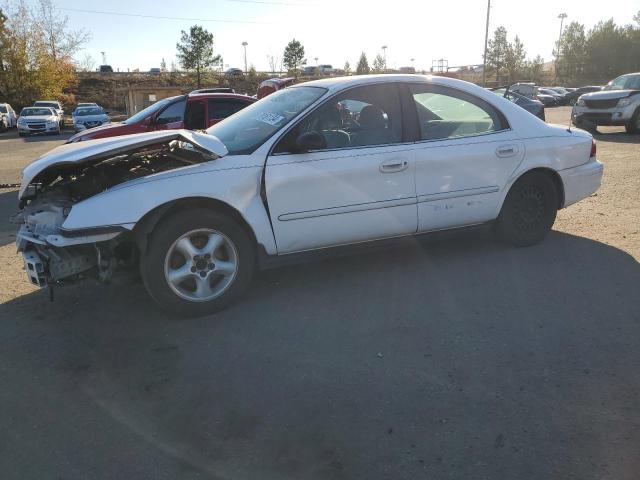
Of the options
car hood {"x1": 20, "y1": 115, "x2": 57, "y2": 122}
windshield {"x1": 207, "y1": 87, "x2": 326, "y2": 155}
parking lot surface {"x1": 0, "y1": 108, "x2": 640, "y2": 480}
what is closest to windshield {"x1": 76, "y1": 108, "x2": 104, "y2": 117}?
car hood {"x1": 20, "y1": 115, "x2": 57, "y2": 122}

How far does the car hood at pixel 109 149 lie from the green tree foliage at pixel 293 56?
209ft

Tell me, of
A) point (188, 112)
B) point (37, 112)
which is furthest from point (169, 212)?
point (37, 112)

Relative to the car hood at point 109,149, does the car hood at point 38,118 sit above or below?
below

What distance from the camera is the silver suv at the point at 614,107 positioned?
15.8 meters

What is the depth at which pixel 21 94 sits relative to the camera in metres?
41.0

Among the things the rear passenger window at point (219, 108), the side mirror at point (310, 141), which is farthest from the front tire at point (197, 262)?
the rear passenger window at point (219, 108)

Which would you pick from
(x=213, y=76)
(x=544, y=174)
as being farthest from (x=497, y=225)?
(x=213, y=76)

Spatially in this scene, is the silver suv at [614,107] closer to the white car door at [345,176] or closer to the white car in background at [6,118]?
the white car door at [345,176]

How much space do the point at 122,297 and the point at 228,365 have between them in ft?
5.13

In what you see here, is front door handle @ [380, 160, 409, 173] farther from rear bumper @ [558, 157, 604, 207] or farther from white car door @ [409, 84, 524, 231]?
rear bumper @ [558, 157, 604, 207]

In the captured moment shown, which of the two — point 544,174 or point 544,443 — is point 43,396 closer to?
point 544,443

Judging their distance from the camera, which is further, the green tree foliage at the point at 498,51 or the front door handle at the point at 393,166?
the green tree foliage at the point at 498,51

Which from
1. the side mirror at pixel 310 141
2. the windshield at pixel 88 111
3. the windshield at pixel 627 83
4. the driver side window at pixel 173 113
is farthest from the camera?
the windshield at pixel 88 111

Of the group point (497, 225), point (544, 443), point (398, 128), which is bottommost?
point (544, 443)
